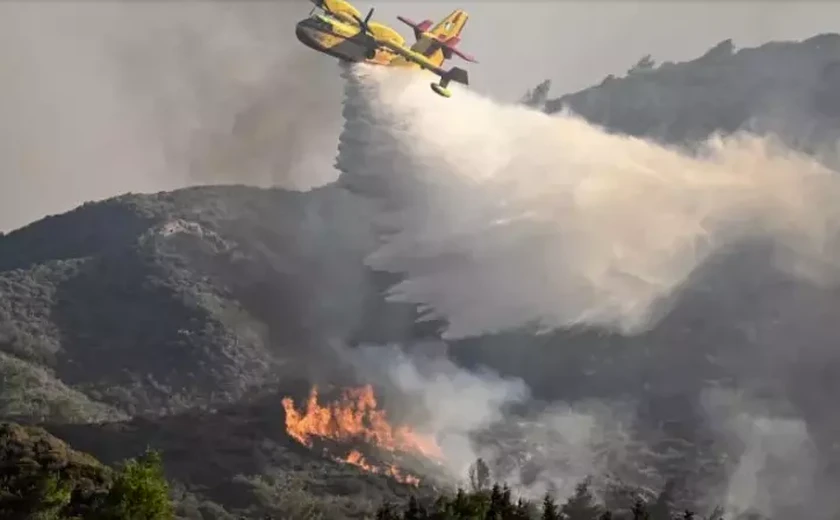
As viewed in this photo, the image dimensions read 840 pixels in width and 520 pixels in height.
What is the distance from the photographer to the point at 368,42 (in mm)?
122938

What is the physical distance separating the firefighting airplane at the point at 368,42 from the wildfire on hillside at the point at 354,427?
254ft

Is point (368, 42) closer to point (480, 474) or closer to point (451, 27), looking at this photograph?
point (451, 27)

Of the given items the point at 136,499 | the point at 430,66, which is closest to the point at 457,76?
the point at 430,66

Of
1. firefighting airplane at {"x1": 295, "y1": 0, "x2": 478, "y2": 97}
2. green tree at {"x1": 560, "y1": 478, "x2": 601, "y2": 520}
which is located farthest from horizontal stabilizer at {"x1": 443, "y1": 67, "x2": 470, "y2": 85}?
green tree at {"x1": 560, "y1": 478, "x2": 601, "y2": 520}

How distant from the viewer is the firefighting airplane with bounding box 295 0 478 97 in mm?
118500

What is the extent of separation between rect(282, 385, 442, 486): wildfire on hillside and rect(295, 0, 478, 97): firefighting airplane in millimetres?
77523

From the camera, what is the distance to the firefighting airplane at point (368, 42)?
118500 mm

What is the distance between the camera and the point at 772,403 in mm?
178000

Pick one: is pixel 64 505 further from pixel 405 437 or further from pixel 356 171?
pixel 405 437

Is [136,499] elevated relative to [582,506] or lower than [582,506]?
lower

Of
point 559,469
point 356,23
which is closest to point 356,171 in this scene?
point 356,23

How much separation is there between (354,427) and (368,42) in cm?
8573

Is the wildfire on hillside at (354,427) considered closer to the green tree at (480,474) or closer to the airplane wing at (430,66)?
the green tree at (480,474)

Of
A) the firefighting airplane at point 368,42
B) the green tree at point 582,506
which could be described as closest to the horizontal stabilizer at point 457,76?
the firefighting airplane at point 368,42
